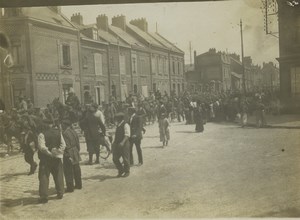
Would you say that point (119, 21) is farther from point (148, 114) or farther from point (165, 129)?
point (165, 129)

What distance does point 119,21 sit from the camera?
5.74m

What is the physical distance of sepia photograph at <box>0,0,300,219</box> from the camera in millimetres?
5406

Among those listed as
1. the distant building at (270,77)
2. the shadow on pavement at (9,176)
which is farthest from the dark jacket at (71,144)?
the distant building at (270,77)

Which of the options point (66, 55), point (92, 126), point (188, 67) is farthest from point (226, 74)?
point (66, 55)

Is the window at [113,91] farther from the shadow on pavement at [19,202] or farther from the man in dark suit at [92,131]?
the shadow on pavement at [19,202]

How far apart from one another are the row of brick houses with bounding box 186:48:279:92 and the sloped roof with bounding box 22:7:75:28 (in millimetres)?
2286

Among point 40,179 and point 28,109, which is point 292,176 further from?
point 28,109

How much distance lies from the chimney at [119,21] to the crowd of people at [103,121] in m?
1.24

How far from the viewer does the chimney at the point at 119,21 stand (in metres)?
5.64

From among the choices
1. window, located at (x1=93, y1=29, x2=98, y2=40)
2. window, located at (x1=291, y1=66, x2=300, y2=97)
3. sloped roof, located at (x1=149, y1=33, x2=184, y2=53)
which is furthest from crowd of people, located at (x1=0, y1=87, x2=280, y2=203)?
window, located at (x1=93, y1=29, x2=98, y2=40)

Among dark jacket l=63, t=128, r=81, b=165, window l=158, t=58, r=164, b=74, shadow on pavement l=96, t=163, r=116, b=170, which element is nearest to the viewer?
dark jacket l=63, t=128, r=81, b=165

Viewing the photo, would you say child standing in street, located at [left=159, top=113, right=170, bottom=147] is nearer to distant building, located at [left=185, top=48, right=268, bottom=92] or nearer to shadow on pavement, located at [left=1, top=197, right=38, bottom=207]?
distant building, located at [left=185, top=48, right=268, bottom=92]

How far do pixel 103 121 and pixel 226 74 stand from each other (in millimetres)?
2343

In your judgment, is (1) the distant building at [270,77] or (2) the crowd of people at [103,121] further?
(1) the distant building at [270,77]
